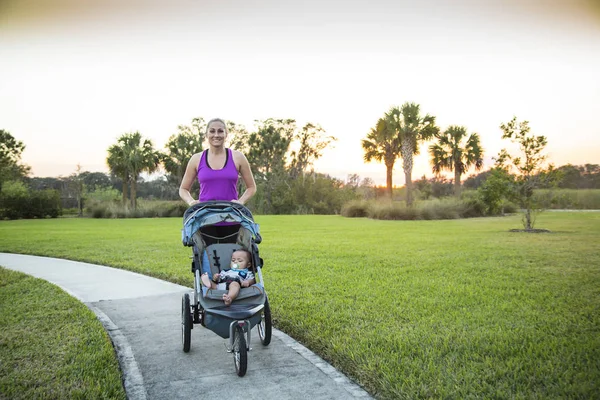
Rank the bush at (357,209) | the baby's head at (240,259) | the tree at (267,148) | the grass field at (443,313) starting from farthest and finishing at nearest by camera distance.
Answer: the tree at (267,148) → the bush at (357,209) → the baby's head at (240,259) → the grass field at (443,313)

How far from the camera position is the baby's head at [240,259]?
4121 millimetres

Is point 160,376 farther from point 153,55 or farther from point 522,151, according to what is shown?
point 522,151

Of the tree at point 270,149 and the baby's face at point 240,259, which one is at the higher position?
the tree at point 270,149

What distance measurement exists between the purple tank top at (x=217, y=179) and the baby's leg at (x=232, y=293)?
3.29 ft

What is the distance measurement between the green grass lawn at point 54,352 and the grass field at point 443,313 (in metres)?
1.86

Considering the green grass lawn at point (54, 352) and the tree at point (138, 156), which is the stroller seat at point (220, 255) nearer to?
the green grass lawn at point (54, 352)

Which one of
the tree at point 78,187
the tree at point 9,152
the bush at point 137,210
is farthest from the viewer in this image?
the tree at point 9,152

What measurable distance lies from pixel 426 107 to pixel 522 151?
17174 mm

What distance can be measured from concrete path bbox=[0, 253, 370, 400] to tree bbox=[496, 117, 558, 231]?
52.8 ft

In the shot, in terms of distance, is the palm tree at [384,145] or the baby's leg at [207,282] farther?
the palm tree at [384,145]

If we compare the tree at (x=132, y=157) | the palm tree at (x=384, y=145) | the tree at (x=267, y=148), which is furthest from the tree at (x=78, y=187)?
the palm tree at (x=384, y=145)

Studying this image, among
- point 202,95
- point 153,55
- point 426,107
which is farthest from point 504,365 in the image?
point 426,107

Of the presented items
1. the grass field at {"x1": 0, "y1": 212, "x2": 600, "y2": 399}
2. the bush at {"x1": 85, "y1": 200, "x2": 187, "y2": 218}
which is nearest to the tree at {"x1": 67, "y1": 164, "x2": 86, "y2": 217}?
the bush at {"x1": 85, "y1": 200, "x2": 187, "y2": 218}

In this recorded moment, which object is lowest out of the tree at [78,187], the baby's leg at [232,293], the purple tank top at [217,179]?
the baby's leg at [232,293]
